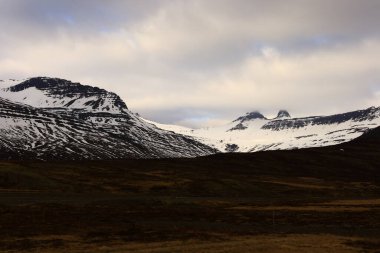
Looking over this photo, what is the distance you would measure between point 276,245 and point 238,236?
5676 millimetres

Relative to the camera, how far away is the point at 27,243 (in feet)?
122

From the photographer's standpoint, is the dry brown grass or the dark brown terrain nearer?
the dry brown grass

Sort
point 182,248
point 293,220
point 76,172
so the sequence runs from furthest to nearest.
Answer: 1. point 76,172
2. point 293,220
3. point 182,248

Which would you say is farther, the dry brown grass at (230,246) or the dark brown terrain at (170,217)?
the dark brown terrain at (170,217)

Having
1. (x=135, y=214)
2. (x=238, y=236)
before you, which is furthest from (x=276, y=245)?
(x=135, y=214)

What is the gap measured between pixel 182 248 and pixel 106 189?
72.4 metres

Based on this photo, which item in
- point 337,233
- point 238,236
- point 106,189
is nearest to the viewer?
point 238,236

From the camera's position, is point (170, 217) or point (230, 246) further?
point (170, 217)

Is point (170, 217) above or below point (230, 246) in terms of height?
above

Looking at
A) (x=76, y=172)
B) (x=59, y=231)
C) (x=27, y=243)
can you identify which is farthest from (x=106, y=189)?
(x=27, y=243)

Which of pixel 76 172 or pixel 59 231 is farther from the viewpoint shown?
pixel 76 172

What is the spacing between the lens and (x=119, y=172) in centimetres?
13162

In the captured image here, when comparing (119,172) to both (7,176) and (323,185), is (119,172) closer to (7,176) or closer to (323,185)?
(7,176)

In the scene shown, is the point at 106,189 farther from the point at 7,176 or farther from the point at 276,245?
the point at 276,245
